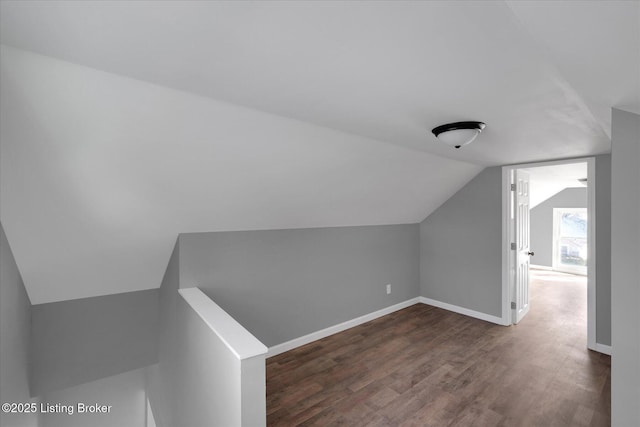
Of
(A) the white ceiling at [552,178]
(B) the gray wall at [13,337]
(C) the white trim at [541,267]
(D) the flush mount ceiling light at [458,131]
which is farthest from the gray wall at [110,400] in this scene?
(C) the white trim at [541,267]

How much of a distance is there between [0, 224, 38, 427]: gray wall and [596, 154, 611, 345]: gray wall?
16.5 feet

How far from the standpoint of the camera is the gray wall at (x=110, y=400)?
314 cm

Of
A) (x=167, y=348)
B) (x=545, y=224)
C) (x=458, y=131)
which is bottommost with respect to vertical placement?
(x=167, y=348)

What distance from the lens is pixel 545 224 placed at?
723cm

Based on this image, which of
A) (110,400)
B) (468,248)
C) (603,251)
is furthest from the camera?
(468,248)

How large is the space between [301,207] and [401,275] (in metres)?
2.36

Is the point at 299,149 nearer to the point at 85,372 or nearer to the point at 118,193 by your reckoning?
the point at 118,193

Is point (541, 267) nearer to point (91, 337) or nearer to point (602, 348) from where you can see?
point (602, 348)

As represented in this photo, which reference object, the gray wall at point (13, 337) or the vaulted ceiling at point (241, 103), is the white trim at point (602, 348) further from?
the gray wall at point (13, 337)

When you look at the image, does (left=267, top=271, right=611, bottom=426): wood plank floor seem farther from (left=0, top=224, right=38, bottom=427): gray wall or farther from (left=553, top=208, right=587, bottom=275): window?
(left=553, top=208, right=587, bottom=275): window

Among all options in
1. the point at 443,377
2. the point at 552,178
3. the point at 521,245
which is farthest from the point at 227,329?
the point at 552,178

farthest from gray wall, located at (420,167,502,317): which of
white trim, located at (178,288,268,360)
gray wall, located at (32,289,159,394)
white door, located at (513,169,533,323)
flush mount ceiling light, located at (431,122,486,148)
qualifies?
gray wall, located at (32,289,159,394)

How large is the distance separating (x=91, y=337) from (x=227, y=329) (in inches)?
79.2

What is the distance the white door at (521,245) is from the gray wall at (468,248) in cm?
26
